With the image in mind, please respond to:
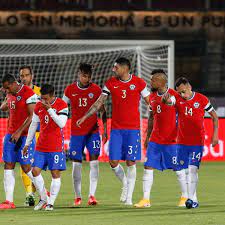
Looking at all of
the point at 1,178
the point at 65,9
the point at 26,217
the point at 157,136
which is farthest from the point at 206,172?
the point at 65,9

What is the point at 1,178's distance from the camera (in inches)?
759

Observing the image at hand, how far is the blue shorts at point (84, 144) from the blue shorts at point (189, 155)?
3.97 feet

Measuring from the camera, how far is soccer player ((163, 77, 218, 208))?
13.7m

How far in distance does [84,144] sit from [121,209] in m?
1.35

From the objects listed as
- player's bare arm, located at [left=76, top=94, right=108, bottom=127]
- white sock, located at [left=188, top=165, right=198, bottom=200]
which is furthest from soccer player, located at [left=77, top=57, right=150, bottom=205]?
white sock, located at [left=188, top=165, right=198, bottom=200]

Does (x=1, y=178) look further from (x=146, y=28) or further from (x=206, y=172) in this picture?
(x=146, y=28)

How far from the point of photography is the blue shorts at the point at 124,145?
14297mm

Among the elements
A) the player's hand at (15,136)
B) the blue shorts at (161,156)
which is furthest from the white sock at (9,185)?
the blue shorts at (161,156)

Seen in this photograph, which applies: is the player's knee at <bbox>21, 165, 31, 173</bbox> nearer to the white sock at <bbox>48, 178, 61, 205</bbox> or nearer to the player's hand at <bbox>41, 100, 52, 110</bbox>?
the white sock at <bbox>48, 178, 61, 205</bbox>

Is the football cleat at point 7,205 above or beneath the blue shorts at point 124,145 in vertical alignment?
beneath

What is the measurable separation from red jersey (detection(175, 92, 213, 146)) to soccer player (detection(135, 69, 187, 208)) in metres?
0.22

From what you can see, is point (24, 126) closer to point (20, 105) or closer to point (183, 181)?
point (20, 105)

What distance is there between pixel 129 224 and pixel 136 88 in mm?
2960

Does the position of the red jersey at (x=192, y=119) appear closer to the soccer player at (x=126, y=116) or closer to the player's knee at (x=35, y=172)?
the soccer player at (x=126, y=116)
